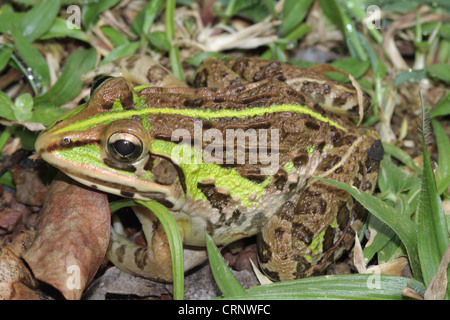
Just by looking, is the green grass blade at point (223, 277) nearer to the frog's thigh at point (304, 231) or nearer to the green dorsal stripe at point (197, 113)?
the frog's thigh at point (304, 231)

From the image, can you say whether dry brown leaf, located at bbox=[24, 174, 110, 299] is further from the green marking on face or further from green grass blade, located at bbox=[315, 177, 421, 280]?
green grass blade, located at bbox=[315, 177, 421, 280]

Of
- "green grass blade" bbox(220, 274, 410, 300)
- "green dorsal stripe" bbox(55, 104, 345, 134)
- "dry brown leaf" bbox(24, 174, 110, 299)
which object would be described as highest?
"green dorsal stripe" bbox(55, 104, 345, 134)

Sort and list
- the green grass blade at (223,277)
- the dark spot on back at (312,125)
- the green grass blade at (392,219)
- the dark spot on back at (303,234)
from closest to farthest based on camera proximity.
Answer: the green grass blade at (223,277) → the green grass blade at (392,219) → the dark spot on back at (303,234) → the dark spot on back at (312,125)

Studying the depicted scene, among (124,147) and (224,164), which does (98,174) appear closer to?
(124,147)

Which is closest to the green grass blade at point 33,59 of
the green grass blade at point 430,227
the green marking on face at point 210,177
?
the green marking on face at point 210,177

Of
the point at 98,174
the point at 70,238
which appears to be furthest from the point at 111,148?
the point at 70,238

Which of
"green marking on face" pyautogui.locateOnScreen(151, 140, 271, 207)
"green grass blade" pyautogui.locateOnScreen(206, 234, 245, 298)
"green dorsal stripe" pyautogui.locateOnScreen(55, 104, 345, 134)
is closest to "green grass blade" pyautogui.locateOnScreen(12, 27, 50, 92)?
"green dorsal stripe" pyautogui.locateOnScreen(55, 104, 345, 134)

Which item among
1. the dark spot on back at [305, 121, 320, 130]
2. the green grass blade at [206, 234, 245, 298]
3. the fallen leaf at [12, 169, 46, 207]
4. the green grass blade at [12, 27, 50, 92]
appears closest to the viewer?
the green grass blade at [206, 234, 245, 298]

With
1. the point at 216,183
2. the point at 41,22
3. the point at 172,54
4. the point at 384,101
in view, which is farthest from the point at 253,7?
the point at 216,183
